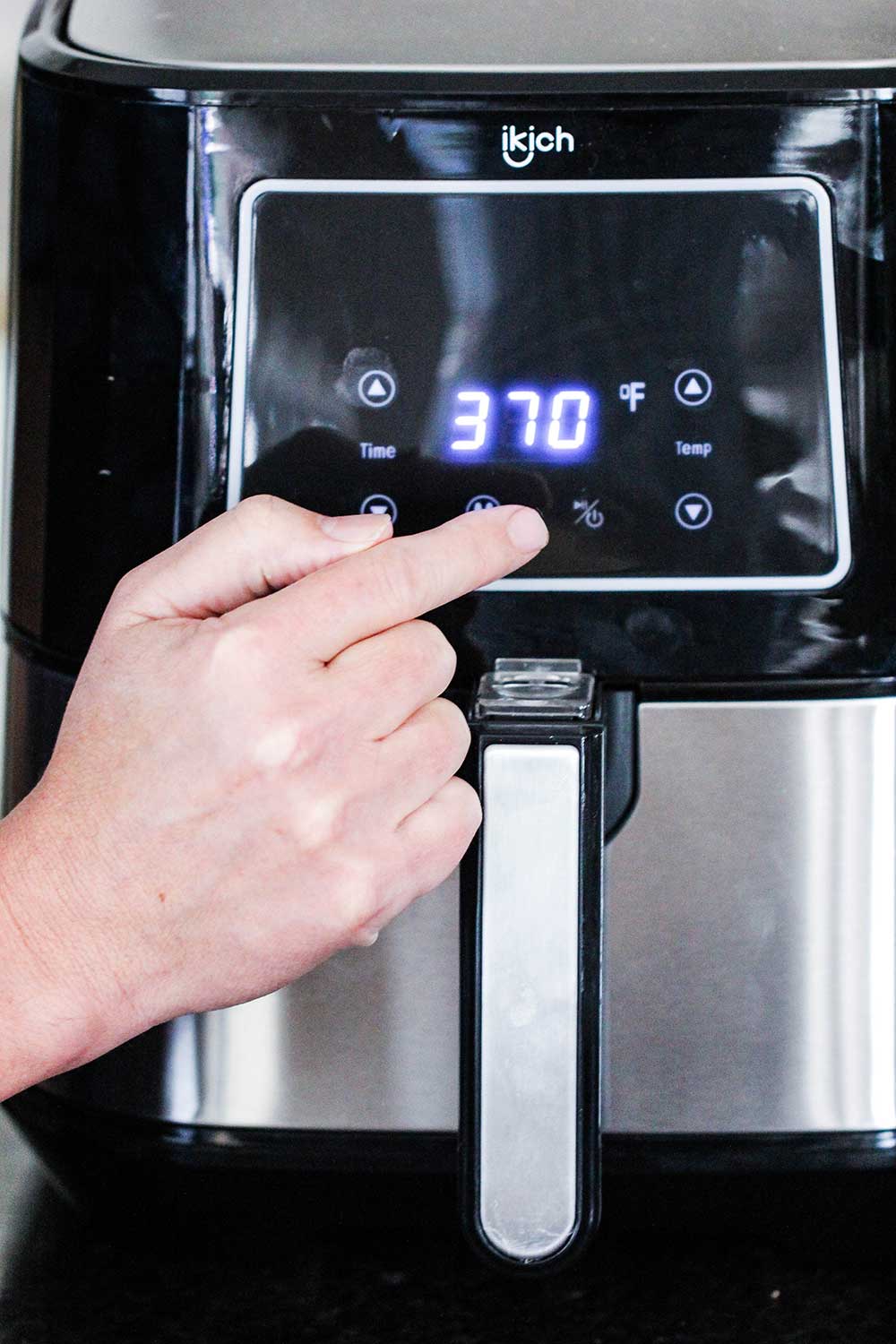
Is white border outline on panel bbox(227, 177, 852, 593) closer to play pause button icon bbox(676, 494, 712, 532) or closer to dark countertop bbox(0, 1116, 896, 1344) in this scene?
play pause button icon bbox(676, 494, 712, 532)

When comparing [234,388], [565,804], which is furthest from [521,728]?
[234,388]

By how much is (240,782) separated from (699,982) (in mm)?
183

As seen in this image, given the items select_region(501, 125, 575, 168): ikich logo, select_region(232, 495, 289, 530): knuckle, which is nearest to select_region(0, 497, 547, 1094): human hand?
select_region(232, 495, 289, 530): knuckle

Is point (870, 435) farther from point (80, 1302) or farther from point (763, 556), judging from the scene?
point (80, 1302)

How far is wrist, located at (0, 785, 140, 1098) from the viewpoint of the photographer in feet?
1.41

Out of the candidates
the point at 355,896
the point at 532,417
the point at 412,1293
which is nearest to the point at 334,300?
the point at 532,417

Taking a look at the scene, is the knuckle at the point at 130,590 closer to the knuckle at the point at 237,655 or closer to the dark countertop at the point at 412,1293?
the knuckle at the point at 237,655

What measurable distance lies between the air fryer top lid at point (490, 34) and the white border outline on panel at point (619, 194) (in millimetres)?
36

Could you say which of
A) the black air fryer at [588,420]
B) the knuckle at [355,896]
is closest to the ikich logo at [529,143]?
the black air fryer at [588,420]

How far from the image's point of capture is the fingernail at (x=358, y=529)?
44 centimetres

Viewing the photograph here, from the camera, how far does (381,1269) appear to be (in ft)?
1.77

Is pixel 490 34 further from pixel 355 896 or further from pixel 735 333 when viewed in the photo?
pixel 355 896

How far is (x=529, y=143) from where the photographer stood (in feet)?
1.56

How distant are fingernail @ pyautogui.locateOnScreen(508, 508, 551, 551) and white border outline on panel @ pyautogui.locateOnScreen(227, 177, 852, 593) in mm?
48
